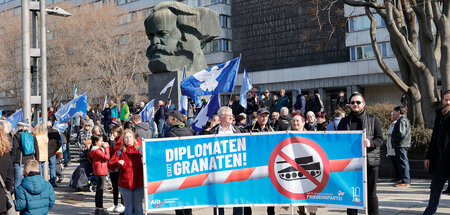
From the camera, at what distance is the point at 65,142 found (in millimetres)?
17234

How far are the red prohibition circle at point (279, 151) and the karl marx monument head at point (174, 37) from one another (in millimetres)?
13442

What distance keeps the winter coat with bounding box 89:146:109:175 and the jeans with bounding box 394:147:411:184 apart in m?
6.73

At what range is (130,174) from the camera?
7.34 metres

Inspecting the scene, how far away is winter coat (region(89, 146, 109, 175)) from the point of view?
→ 9.92 m

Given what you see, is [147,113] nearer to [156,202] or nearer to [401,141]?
[401,141]

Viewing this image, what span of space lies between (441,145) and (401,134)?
193 inches

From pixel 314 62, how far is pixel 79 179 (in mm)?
39342

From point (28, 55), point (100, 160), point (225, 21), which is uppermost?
point (225, 21)

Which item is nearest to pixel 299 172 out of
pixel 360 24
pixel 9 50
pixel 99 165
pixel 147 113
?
pixel 99 165

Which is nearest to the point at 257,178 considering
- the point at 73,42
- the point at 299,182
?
the point at 299,182

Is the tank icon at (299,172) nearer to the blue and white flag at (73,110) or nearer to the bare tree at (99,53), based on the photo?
the blue and white flag at (73,110)

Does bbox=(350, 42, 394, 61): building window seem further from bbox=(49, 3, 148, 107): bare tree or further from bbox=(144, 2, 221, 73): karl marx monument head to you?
bbox=(144, 2, 221, 73): karl marx monument head

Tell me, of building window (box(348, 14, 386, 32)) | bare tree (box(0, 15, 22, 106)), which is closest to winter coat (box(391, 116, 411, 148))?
building window (box(348, 14, 386, 32))

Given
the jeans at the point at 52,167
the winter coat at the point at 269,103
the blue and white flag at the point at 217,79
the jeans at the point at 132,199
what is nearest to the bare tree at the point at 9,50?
the winter coat at the point at 269,103
